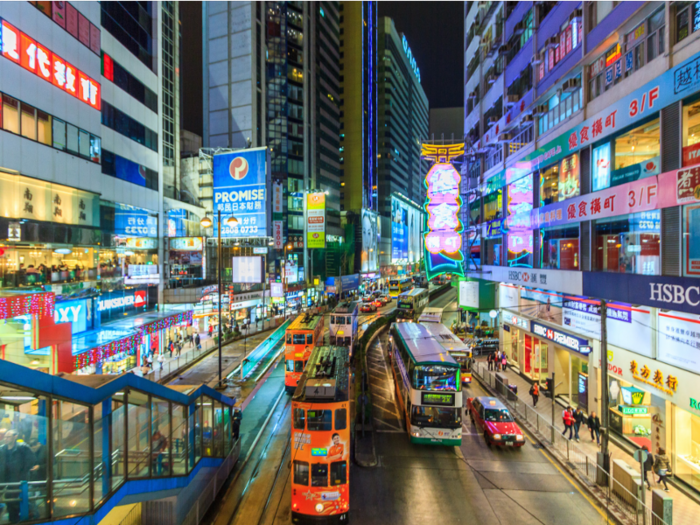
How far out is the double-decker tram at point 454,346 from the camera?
73.3 feet

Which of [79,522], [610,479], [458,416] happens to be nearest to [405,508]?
[458,416]

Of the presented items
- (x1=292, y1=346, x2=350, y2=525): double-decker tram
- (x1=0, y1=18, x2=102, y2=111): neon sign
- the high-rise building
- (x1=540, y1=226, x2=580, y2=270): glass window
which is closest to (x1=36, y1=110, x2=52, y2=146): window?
(x1=0, y1=18, x2=102, y2=111): neon sign

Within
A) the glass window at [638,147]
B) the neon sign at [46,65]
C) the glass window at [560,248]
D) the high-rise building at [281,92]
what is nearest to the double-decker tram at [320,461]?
the glass window at [638,147]

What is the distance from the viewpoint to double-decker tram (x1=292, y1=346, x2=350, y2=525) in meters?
11.1

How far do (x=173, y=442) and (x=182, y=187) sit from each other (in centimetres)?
4655

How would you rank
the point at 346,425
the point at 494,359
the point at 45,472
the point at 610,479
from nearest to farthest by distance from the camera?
the point at 45,472 < the point at 346,425 < the point at 610,479 < the point at 494,359

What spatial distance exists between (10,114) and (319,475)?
772 inches

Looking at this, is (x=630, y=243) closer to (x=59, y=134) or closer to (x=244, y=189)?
(x=244, y=189)

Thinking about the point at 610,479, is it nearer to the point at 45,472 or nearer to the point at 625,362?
the point at 625,362

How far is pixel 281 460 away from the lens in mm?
15523

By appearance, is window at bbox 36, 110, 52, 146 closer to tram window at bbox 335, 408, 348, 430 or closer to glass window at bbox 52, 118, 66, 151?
glass window at bbox 52, 118, 66, 151

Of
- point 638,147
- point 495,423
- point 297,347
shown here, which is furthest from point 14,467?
point 638,147

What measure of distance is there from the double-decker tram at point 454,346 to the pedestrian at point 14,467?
17963 mm

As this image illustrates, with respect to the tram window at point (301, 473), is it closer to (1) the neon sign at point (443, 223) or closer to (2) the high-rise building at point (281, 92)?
(1) the neon sign at point (443, 223)
